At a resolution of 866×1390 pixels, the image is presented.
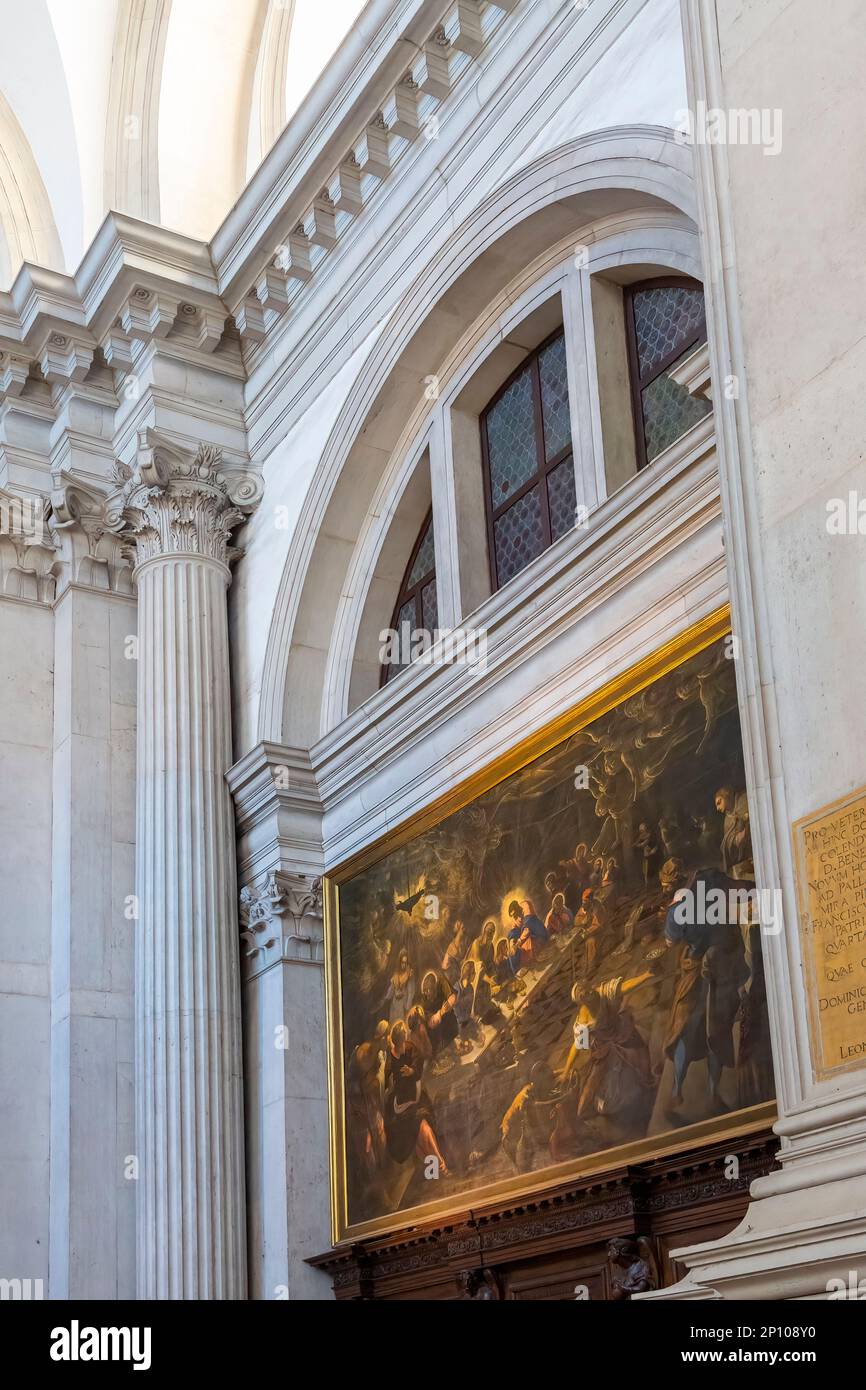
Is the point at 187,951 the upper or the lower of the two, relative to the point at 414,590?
lower

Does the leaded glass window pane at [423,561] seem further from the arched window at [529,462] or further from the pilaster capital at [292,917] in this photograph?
the pilaster capital at [292,917]

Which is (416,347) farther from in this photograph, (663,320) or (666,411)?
(666,411)

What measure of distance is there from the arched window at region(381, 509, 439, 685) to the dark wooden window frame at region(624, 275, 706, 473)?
2434 millimetres

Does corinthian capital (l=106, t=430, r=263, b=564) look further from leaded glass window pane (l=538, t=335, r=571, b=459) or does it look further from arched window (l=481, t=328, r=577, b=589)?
leaded glass window pane (l=538, t=335, r=571, b=459)

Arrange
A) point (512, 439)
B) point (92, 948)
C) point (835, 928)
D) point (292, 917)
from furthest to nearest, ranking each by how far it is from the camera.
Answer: point (92, 948) → point (292, 917) → point (512, 439) → point (835, 928)

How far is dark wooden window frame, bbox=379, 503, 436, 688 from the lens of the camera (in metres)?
11.9

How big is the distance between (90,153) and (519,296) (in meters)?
5.15

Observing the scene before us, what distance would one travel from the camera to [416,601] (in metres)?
12.0

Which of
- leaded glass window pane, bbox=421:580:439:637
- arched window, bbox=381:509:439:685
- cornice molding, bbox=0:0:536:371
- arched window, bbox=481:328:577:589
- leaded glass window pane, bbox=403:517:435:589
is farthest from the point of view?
leaded glass window pane, bbox=403:517:435:589

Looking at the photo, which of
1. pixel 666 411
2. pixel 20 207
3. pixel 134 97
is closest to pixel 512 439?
pixel 666 411

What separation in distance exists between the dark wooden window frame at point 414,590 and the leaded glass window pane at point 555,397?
1.57 metres

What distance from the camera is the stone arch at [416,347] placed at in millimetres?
9273

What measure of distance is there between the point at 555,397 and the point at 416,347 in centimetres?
120
